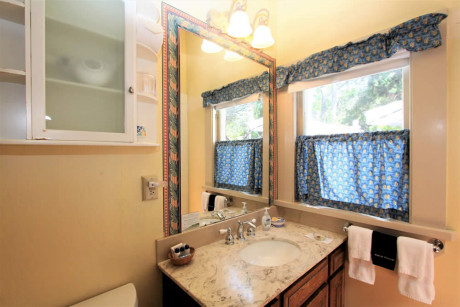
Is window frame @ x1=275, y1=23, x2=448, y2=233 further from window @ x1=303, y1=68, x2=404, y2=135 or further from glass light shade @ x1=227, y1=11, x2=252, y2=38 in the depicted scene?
glass light shade @ x1=227, y1=11, x2=252, y2=38

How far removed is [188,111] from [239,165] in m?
0.65

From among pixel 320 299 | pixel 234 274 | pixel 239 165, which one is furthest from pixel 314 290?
pixel 239 165

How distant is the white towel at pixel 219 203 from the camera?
4.68 feet

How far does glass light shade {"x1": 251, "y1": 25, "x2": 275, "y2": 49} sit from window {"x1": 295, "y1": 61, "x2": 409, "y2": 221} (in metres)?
0.51

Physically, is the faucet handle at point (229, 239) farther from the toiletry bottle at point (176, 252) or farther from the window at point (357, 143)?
the window at point (357, 143)

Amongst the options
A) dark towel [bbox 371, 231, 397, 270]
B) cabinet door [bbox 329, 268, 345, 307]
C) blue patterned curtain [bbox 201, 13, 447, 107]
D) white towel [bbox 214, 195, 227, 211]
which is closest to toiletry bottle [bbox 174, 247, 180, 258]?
white towel [bbox 214, 195, 227, 211]

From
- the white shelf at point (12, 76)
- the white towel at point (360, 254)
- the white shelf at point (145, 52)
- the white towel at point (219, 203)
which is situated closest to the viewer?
the white shelf at point (12, 76)

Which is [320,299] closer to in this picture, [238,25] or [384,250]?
[384,250]

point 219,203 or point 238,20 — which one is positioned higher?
point 238,20

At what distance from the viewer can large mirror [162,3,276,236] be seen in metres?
1.12

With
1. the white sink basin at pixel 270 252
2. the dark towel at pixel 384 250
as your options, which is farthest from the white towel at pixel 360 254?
the white sink basin at pixel 270 252

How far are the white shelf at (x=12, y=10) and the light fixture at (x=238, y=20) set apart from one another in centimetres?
108

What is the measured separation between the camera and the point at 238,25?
1368mm

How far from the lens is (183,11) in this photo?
1.19m
